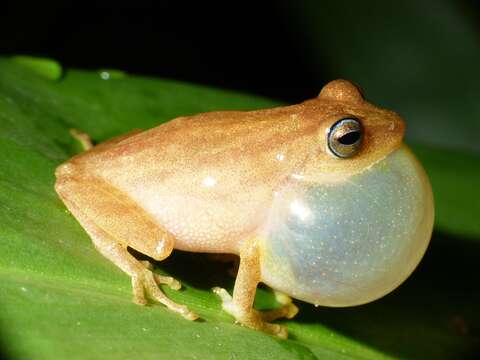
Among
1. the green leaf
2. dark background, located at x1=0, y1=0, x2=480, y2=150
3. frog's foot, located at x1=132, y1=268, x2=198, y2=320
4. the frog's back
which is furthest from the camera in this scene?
dark background, located at x1=0, y1=0, x2=480, y2=150

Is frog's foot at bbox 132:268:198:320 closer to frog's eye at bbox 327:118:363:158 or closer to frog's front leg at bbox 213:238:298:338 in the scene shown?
frog's front leg at bbox 213:238:298:338

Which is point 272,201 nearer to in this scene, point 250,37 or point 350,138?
point 350,138

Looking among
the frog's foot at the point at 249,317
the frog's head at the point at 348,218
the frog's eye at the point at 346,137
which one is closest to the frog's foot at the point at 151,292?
the frog's foot at the point at 249,317

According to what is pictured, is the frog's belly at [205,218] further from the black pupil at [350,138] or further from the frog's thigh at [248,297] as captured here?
the black pupil at [350,138]

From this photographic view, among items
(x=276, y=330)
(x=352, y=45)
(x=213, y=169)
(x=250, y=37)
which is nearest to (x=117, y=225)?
(x=213, y=169)

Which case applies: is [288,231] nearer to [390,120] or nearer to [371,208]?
[371,208]

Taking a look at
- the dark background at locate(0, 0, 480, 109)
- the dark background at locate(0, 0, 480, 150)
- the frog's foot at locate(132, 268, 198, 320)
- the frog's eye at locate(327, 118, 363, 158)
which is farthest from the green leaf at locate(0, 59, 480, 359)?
the dark background at locate(0, 0, 480, 109)
